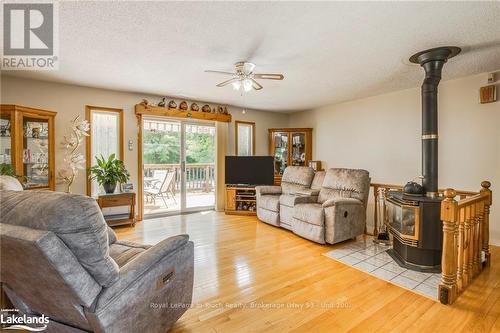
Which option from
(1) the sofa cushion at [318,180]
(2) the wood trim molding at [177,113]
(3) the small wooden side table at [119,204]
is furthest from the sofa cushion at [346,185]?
(3) the small wooden side table at [119,204]

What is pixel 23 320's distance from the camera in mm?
1448

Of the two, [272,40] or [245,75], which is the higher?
[272,40]

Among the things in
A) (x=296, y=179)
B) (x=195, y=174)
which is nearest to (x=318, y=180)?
(x=296, y=179)

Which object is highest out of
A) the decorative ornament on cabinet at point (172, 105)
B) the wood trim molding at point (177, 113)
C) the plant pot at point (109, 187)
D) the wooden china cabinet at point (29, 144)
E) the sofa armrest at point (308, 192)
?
the decorative ornament on cabinet at point (172, 105)

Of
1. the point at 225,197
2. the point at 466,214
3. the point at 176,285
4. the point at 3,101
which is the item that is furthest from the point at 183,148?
the point at 466,214

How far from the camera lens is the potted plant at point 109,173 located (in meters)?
4.04

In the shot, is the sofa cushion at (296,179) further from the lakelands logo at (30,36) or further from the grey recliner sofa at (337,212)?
the lakelands logo at (30,36)

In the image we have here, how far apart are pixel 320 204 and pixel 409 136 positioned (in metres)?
1.96

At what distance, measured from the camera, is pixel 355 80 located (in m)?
3.81

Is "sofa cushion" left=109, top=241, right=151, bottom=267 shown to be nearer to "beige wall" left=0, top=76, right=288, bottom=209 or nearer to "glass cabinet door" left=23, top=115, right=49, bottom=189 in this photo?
"glass cabinet door" left=23, top=115, right=49, bottom=189

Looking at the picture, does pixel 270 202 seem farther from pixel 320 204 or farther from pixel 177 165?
pixel 177 165

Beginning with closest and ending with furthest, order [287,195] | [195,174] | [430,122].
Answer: [430,122], [287,195], [195,174]

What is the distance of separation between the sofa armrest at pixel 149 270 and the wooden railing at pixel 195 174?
3868mm

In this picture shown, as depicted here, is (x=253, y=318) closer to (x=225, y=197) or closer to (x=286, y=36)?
(x=286, y=36)
